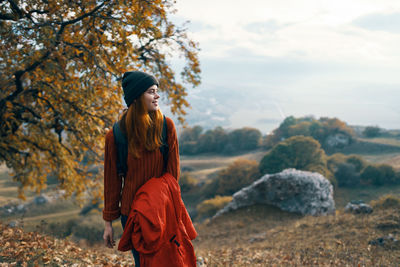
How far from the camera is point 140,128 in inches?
107

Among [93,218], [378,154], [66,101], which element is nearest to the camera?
[66,101]

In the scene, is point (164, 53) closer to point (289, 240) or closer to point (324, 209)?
point (289, 240)

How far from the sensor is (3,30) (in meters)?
6.04

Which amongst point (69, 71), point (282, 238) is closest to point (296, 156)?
point (282, 238)

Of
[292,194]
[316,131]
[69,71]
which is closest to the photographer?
[69,71]

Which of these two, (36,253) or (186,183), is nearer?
(36,253)

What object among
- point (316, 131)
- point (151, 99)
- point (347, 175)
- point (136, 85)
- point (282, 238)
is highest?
point (136, 85)

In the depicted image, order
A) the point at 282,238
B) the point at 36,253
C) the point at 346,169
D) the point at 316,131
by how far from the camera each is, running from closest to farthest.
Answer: the point at 36,253 → the point at 282,238 → the point at 346,169 → the point at 316,131

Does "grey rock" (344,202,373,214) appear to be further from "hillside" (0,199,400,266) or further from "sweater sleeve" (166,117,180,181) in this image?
"sweater sleeve" (166,117,180,181)

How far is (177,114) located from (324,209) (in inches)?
463

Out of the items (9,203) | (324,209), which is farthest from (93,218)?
(324,209)

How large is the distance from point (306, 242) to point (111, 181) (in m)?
8.24

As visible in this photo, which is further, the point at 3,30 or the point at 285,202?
the point at 285,202

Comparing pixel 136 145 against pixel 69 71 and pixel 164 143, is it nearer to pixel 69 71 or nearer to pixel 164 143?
pixel 164 143
